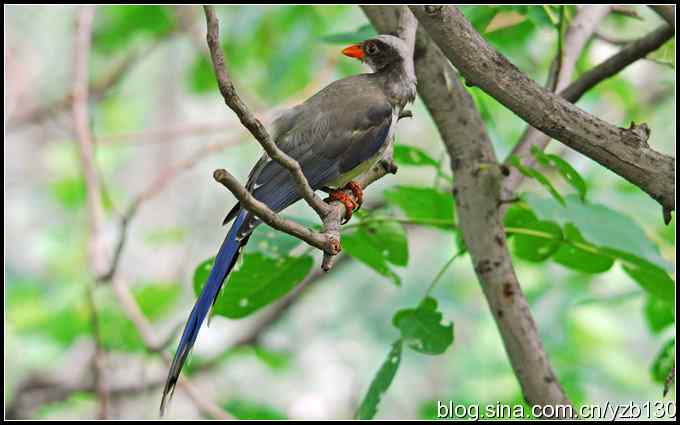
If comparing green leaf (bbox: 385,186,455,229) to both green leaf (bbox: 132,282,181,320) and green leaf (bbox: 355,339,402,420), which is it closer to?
green leaf (bbox: 355,339,402,420)

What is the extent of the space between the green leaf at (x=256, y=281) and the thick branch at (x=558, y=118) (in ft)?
3.10

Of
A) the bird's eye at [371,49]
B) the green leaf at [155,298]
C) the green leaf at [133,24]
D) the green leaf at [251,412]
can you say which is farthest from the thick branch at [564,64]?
the green leaf at [133,24]

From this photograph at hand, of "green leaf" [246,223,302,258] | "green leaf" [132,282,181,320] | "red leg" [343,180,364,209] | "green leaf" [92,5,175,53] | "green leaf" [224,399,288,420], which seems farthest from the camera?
"green leaf" [92,5,175,53]

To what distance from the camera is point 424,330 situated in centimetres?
241

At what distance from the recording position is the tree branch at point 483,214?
236 centimetres

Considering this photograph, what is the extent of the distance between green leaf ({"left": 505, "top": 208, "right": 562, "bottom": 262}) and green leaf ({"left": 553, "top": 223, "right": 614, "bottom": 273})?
0.03 meters

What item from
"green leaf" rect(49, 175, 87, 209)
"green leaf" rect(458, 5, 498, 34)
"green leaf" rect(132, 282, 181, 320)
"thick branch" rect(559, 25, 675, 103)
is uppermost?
"green leaf" rect(49, 175, 87, 209)

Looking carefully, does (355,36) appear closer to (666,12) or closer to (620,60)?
(620,60)

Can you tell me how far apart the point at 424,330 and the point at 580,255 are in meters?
0.48

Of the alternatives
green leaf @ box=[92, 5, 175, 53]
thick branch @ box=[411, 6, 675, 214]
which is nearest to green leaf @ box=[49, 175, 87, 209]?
green leaf @ box=[92, 5, 175, 53]

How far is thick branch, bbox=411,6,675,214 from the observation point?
172cm

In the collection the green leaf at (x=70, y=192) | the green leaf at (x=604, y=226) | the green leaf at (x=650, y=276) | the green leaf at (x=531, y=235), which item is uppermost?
the green leaf at (x=70, y=192)

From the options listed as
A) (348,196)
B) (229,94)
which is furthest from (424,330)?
(229,94)

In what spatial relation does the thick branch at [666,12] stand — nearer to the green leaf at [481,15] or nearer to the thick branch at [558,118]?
the green leaf at [481,15]
